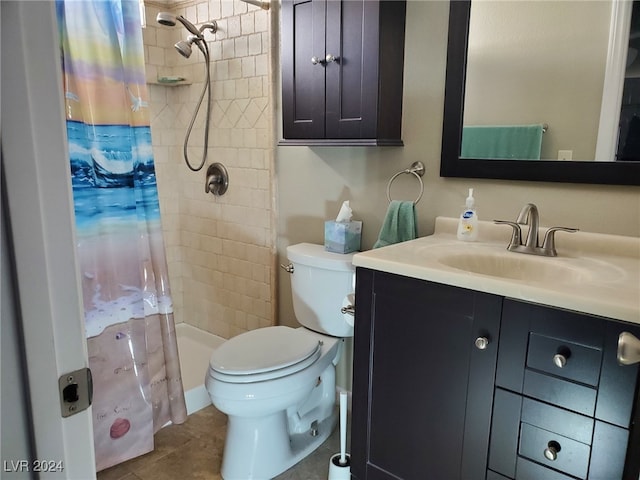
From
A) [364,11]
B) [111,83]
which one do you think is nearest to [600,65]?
[364,11]

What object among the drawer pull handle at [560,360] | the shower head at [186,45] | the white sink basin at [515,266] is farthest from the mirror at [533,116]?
the shower head at [186,45]

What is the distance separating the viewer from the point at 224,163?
2.49 metres

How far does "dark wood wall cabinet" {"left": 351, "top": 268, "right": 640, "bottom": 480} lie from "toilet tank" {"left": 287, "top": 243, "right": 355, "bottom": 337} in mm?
353

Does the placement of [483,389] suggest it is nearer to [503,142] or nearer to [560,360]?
[560,360]

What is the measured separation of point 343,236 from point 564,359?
98 centimetres

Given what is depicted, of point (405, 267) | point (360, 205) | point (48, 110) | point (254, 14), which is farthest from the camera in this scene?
point (254, 14)

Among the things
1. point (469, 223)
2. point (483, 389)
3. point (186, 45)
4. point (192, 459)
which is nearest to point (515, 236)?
point (469, 223)

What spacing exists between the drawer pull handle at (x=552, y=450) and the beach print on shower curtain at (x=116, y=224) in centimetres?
142

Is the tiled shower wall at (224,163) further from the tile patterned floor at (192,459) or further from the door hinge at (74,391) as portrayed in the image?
the door hinge at (74,391)

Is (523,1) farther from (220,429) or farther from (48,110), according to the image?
(220,429)

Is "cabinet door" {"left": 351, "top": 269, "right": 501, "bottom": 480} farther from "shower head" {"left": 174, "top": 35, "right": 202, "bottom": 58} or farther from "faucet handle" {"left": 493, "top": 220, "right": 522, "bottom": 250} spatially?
"shower head" {"left": 174, "top": 35, "right": 202, "bottom": 58}

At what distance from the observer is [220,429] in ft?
6.67

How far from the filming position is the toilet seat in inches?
62.6

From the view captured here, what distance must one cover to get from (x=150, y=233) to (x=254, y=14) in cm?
119
